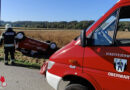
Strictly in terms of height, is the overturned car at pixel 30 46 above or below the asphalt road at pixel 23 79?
above

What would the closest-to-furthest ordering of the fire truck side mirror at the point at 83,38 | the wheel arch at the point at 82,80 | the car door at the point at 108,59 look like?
the car door at the point at 108,59 < the fire truck side mirror at the point at 83,38 < the wheel arch at the point at 82,80

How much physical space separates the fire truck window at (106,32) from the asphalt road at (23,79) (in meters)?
2.54

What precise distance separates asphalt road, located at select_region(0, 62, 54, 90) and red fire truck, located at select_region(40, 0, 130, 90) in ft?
6.24

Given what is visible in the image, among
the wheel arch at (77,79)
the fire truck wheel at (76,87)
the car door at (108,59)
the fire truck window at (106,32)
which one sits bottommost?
the fire truck wheel at (76,87)

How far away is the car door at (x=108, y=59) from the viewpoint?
8.61 feet

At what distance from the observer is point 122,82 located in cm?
266

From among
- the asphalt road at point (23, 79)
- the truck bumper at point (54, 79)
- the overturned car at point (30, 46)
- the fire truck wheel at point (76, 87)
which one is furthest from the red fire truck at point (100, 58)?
the overturned car at point (30, 46)


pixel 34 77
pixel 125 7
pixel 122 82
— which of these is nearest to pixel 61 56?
pixel 122 82

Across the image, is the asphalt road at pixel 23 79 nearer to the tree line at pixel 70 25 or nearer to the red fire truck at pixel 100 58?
the red fire truck at pixel 100 58

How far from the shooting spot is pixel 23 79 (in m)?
5.49

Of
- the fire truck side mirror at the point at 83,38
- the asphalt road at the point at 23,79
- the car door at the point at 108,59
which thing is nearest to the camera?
the car door at the point at 108,59

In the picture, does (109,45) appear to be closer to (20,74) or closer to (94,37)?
(94,37)

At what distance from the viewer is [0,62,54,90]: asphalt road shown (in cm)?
483

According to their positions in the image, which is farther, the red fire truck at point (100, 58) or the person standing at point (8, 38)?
the person standing at point (8, 38)
